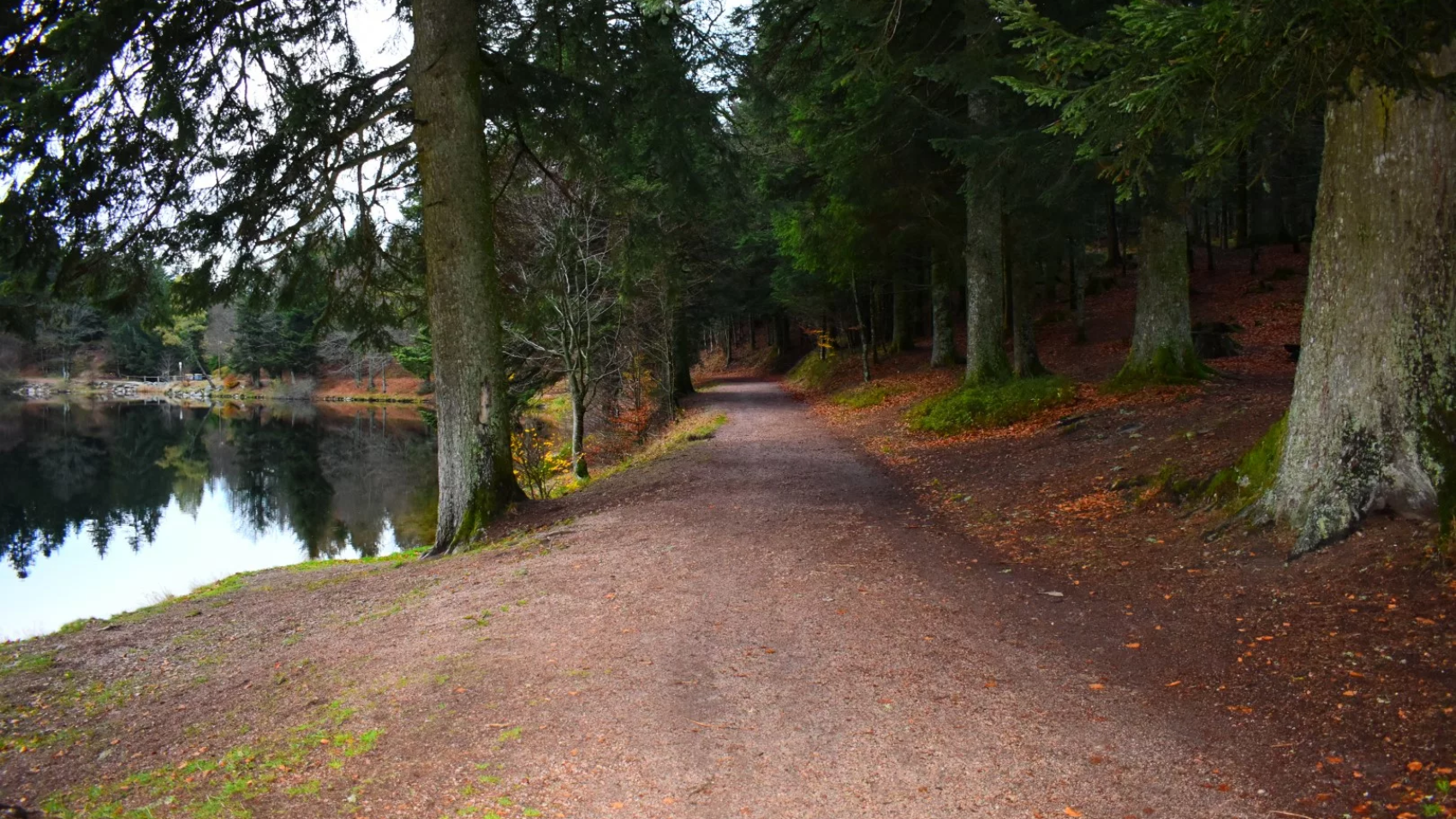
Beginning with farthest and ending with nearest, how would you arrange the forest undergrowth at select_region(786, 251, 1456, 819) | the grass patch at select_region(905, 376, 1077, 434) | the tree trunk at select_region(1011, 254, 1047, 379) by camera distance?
1. the tree trunk at select_region(1011, 254, 1047, 379)
2. the grass patch at select_region(905, 376, 1077, 434)
3. the forest undergrowth at select_region(786, 251, 1456, 819)

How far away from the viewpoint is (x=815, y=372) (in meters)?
29.0

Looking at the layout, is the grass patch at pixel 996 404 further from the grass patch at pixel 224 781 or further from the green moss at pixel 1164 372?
the grass patch at pixel 224 781

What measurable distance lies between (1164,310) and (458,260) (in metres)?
Result: 9.80

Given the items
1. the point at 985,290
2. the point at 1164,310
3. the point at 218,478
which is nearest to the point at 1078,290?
the point at 985,290

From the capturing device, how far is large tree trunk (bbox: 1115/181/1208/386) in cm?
1182

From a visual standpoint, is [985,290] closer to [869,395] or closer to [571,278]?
[869,395]

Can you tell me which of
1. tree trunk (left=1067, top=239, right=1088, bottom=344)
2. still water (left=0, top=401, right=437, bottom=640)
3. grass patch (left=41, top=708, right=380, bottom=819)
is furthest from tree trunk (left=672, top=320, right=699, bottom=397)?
grass patch (left=41, top=708, right=380, bottom=819)

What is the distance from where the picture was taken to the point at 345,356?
2365 inches

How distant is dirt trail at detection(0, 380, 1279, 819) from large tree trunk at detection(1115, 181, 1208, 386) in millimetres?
6351

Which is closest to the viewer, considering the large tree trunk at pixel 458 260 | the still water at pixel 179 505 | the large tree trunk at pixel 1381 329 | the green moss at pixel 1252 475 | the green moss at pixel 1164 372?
the large tree trunk at pixel 1381 329

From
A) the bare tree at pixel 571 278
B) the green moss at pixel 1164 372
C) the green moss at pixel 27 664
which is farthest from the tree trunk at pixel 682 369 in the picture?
the green moss at pixel 27 664

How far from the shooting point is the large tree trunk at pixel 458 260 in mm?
8797

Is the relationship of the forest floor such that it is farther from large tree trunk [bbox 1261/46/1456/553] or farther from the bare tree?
the bare tree

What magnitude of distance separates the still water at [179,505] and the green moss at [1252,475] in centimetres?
1186
